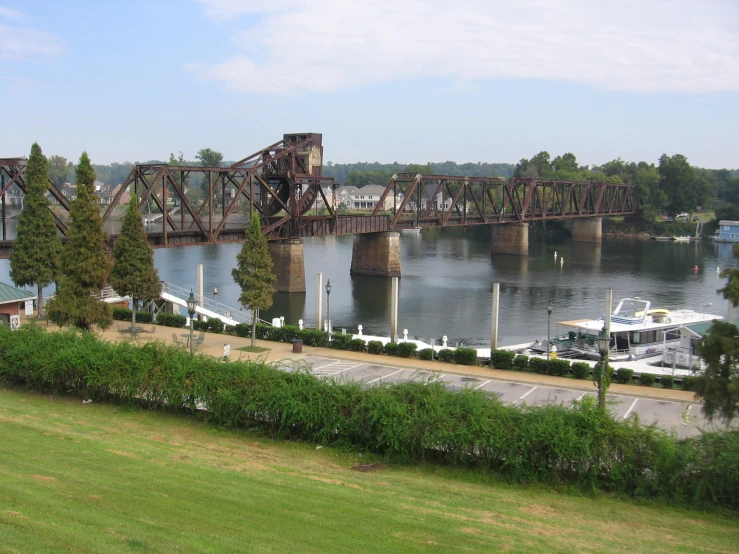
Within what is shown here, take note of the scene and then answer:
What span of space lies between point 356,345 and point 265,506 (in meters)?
22.3

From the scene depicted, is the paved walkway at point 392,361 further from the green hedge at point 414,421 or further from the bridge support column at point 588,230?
the bridge support column at point 588,230

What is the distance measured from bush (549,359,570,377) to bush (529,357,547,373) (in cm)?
28

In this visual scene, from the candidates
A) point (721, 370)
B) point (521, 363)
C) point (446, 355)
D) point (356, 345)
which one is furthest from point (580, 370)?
point (721, 370)

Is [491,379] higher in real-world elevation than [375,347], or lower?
lower

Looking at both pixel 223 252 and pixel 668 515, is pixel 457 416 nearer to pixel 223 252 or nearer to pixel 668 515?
pixel 668 515

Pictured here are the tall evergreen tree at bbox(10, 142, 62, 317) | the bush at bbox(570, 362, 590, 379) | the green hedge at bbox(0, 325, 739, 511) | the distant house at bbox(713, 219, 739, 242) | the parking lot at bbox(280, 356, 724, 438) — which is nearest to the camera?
the green hedge at bbox(0, 325, 739, 511)

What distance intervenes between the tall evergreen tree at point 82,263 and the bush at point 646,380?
2377 cm

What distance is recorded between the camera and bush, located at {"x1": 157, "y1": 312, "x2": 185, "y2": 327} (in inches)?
1651

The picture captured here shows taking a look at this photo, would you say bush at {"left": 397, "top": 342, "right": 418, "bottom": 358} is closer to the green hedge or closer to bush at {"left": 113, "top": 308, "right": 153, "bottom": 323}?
the green hedge

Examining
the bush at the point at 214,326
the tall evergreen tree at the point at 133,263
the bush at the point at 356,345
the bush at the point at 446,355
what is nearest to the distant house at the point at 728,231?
the bush at the point at 446,355

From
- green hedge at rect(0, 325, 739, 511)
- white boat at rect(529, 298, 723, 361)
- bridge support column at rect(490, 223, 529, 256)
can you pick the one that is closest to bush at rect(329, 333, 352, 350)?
white boat at rect(529, 298, 723, 361)

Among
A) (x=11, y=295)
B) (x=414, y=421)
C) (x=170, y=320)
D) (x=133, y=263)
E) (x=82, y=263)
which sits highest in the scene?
(x=82, y=263)

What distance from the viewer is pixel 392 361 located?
34344 millimetres

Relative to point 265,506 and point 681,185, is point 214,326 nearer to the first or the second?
point 265,506
